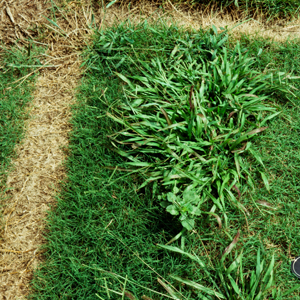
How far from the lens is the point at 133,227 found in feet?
7.48

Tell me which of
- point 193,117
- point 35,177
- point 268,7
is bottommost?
point 35,177

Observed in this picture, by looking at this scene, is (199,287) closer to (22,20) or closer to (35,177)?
(35,177)

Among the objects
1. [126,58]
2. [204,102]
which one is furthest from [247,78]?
[126,58]

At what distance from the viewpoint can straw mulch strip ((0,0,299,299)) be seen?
2375 mm

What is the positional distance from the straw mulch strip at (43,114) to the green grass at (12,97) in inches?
3.0

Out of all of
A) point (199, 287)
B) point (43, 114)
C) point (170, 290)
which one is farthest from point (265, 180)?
point (43, 114)

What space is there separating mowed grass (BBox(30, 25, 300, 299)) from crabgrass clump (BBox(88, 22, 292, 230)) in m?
0.12

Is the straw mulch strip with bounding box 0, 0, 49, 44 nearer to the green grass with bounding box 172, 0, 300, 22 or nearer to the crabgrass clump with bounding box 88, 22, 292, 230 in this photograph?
the crabgrass clump with bounding box 88, 22, 292, 230

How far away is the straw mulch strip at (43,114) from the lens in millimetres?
2375

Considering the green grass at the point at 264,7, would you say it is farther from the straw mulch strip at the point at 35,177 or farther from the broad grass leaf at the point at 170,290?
the broad grass leaf at the point at 170,290

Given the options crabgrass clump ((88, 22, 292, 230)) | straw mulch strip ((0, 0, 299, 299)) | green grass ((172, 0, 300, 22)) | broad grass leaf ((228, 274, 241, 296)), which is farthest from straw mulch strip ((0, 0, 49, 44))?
broad grass leaf ((228, 274, 241, 296))

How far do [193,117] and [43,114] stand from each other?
57.8 inches

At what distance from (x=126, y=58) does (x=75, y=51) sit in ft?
1.88

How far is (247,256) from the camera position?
2189 millimetres
